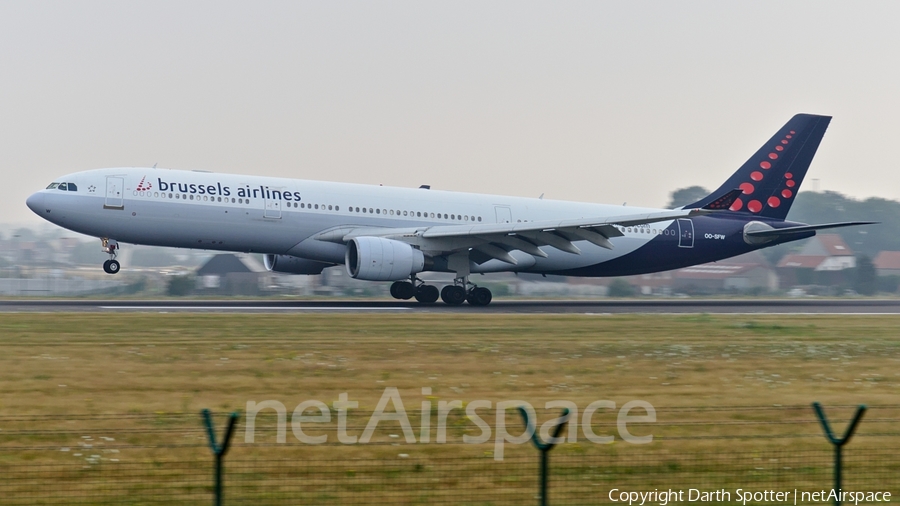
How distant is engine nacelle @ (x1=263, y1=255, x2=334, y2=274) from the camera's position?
33250 mm

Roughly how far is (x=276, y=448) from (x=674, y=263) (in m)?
29.6

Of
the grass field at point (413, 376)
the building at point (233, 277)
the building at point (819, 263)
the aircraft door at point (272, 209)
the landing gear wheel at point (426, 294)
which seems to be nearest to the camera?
the grass field at point (413, 376)

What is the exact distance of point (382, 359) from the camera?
1681 cm

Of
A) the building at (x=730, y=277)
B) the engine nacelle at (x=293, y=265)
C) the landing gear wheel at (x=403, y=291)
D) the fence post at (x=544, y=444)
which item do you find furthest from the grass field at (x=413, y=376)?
the building at (x=730, y=277)

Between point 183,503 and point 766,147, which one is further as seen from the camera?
point 766,147

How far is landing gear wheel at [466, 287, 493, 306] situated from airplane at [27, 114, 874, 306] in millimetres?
34

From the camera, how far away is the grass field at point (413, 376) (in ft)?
33.9

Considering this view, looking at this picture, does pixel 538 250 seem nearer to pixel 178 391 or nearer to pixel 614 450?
pixel 178 391

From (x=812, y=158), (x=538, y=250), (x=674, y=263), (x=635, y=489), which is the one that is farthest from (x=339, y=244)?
(x=635, y=489)

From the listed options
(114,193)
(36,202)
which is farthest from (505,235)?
(36,202)

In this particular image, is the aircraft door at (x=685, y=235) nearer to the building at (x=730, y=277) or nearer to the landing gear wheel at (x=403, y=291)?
the building at (x=730, y=277)

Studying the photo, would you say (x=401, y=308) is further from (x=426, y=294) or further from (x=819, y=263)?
(x=819, y=263)

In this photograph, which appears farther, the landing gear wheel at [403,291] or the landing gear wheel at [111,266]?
the landing gear wheel at [403,291]

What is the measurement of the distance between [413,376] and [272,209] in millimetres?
16335
